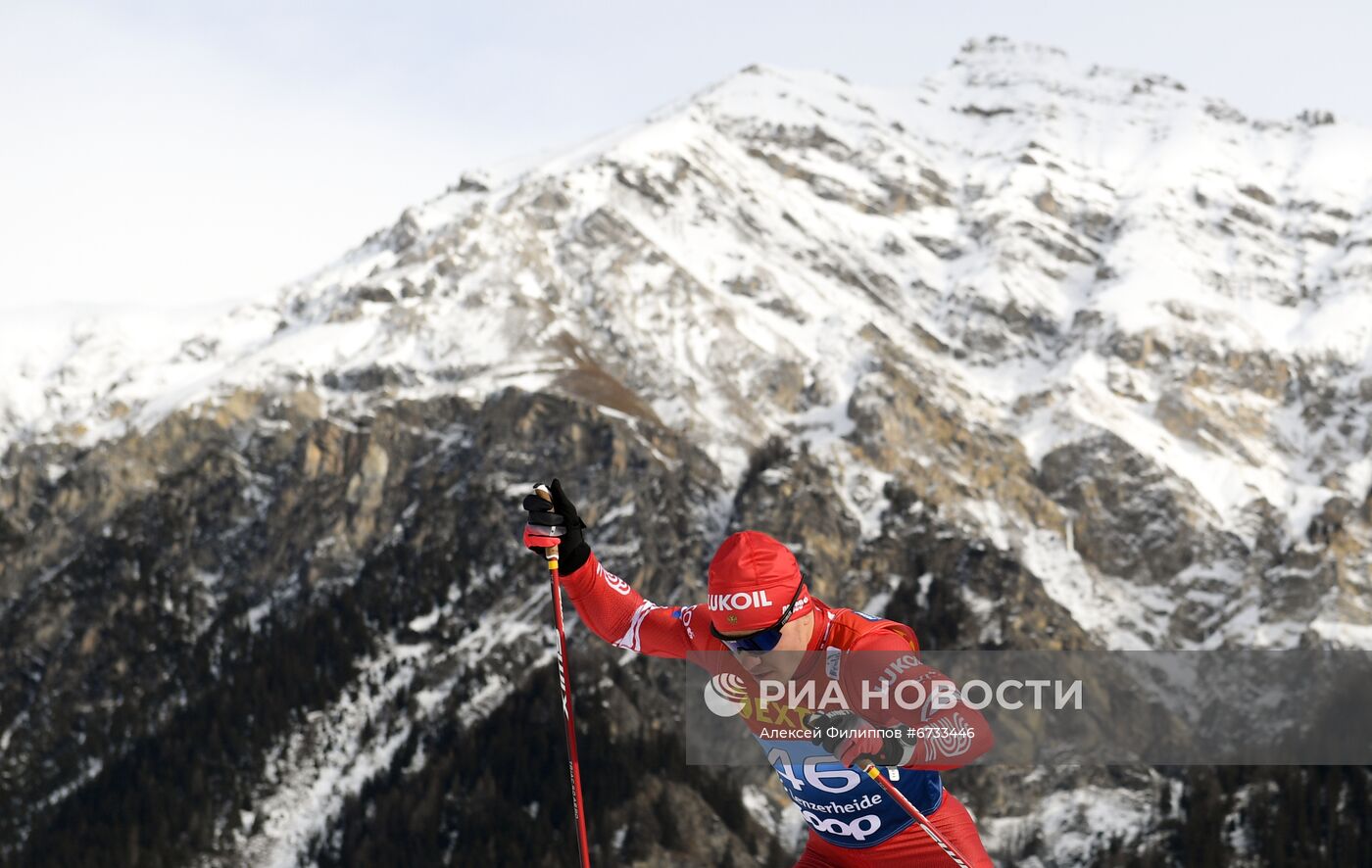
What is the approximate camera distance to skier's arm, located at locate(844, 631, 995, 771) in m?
10.6

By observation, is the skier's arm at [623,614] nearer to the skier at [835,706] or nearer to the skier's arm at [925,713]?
the skier at [835,706]

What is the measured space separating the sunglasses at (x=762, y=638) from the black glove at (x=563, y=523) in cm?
222

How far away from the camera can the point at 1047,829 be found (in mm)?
196250

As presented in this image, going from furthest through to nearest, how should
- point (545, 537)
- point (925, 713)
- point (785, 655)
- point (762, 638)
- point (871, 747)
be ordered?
point (545, 537) → point (785, 655) → point (762, 638) → point (871, 747) → point (925, 713)

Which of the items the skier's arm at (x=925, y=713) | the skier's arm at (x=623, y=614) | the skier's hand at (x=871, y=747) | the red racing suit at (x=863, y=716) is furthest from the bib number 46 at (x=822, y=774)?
the skier's arm at (x=623, y=614)

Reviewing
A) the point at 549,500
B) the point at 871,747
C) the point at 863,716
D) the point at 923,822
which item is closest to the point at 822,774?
the point at 923,822

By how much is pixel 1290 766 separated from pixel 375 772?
118349 millimetres

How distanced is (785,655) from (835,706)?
59 cm

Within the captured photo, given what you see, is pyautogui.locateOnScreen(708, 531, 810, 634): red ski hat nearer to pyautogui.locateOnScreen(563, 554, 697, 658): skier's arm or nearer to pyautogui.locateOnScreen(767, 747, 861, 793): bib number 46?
pyautogui.locateOnScreen(767, 747, 861, 793): bib number 46

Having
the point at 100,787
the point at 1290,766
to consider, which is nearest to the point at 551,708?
the point at 100,787

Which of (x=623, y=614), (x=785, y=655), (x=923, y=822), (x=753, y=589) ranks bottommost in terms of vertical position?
(x=923, y=822)

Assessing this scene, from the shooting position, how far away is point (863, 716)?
11102 mm

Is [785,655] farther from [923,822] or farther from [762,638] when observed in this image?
[923,822]

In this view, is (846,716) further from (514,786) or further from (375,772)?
(375,772)
